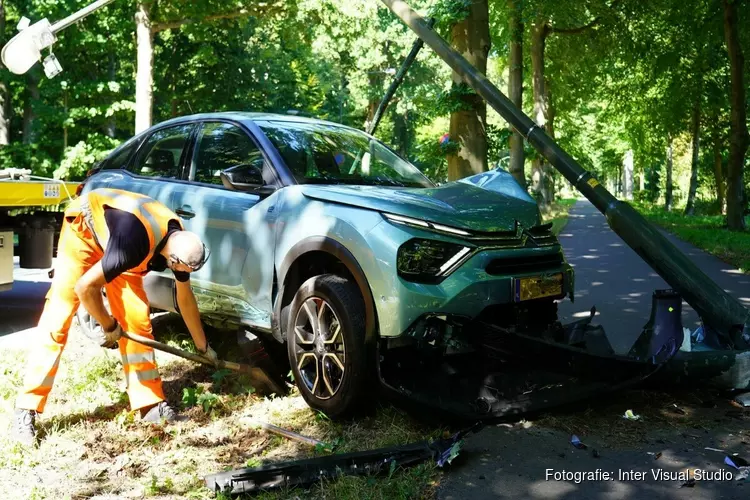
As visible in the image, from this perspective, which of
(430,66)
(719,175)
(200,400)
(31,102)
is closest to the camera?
(200,400)

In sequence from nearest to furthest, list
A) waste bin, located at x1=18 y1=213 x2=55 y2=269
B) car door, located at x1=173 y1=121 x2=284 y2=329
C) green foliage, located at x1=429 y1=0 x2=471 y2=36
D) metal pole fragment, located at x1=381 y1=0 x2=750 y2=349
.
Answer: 1. car door, located at x1=173 y1=121 x2=284 y2=329
2. metal pole fragment, located at x1=381 y1=0 x2=750 y2=349
3. waste bin, located at x1=18 y1=213 x2=55 y2=269
4. green foliage, located at x1=429 y1=0 x2=471 y2=36

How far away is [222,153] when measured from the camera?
5.60m

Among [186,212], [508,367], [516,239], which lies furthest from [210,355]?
[516,239]

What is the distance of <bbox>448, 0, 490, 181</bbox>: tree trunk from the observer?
9.78m

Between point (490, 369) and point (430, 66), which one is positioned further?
point (430, 66)

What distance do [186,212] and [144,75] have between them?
1096 centimetres

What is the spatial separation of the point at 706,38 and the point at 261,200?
56.0 feet

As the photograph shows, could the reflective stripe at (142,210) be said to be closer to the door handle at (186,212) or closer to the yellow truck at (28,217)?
the door handle at (186,212)

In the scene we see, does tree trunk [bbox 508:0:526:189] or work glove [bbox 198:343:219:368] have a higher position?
tree trunk [bbox 508:0:526:189]

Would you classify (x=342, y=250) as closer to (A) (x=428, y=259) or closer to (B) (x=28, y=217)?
(A) (x=428, y=259)

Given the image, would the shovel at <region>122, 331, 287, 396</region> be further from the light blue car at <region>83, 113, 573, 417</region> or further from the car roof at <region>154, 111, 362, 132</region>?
the car roof at <region>154, 111, 362, 132</region>

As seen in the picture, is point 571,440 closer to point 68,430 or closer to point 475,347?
point 475,347

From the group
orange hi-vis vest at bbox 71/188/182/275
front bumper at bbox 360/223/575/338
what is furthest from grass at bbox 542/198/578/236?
orange hi-vis vest at bbox 71/188/182/275

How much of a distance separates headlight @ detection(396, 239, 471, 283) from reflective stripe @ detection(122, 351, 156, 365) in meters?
1.73
